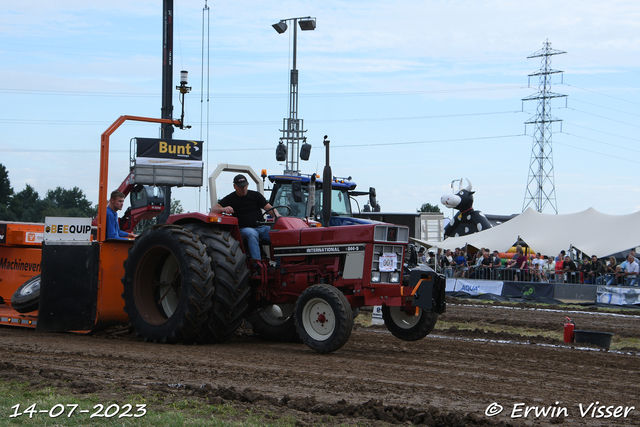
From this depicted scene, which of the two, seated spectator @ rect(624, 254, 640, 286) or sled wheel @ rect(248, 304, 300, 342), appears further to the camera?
seated spectator @ rect(624, 254, 640, 286)

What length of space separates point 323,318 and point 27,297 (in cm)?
436

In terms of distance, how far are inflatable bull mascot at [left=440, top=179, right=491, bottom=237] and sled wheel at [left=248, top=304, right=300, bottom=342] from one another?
A: 24.8m

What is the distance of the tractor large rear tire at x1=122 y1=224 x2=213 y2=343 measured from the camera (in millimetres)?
8250

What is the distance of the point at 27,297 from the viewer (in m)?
9.60

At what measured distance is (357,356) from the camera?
8.01 meters

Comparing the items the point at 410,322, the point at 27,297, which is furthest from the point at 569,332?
the point at 27,297

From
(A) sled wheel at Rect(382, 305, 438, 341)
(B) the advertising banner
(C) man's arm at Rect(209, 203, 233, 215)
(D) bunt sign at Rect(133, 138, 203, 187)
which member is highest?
(D) bunt sign at Rect(133, 138, 203, 187)

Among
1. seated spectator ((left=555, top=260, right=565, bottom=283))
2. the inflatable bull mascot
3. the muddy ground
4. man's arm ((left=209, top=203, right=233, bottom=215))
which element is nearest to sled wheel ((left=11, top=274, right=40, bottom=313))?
the muddy ground

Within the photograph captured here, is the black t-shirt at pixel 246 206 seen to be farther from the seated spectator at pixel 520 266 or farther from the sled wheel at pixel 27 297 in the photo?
the seated spectator at pixel 520 266

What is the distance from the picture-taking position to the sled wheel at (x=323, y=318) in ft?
25.6

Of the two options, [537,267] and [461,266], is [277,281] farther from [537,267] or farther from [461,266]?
[461,266]

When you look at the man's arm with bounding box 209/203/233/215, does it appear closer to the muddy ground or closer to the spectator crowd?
the muddy ground

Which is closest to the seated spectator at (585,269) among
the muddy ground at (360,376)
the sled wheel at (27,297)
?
the muddy ground at (360,376)

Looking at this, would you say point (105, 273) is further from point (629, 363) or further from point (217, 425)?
point (629, 363)
